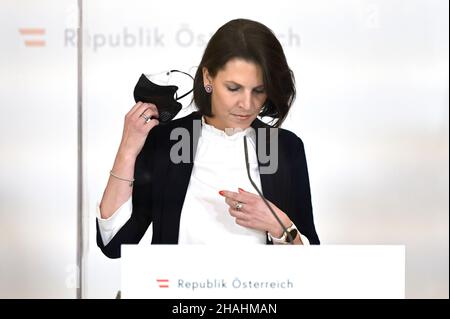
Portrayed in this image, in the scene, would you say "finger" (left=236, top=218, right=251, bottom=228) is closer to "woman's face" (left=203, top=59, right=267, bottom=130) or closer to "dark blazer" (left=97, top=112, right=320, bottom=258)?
"dark blazer" (left=97, top=112, right=320, bottom=258)

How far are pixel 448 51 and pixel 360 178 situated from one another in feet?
1.46

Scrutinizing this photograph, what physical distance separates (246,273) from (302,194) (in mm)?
247

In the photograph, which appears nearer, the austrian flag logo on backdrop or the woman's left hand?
the woman's left hand

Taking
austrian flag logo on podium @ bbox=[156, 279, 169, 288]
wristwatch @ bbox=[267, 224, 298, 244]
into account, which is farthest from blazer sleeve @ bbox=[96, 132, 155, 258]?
wristwatch @ bbox=[267, 224, 298, 244]

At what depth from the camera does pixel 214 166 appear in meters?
1.77

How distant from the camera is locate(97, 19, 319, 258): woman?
1.75m

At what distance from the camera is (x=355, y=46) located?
1.81 metres

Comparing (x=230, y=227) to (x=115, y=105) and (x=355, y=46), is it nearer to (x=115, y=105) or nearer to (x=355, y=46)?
(x=115, y=105)

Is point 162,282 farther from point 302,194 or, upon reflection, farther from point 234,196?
point 302,194

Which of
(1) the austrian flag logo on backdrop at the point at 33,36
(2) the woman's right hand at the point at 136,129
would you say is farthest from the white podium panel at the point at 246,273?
(1) the austrian flag logo on backdrop at the point at 33,36

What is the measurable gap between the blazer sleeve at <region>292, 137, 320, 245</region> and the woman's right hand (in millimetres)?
367

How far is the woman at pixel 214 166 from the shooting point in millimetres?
1752

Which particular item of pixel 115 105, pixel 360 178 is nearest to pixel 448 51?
pixel 360 178

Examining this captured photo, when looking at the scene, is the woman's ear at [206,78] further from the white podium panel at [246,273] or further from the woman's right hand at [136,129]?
the white podium panel at [246,273]
